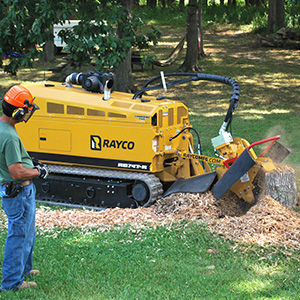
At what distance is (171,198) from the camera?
829 centimetres

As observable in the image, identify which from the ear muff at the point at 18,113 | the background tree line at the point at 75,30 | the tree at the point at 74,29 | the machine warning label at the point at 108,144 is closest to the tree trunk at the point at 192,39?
the background tree line at the point at 75,30

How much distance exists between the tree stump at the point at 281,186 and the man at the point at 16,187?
12.5 feet

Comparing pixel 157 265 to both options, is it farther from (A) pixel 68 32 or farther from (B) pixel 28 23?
(B) pixel 28 23

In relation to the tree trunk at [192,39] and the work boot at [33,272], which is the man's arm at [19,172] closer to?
the work boot at [33,272]

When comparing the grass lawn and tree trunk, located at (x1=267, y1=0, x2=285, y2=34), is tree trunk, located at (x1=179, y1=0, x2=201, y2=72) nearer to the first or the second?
tree trunk, located at (x1=267, y1=0, x2=285, y2=34)

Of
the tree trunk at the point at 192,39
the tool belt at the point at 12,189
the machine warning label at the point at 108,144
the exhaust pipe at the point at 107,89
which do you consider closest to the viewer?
the tool belt at the point at 12,189

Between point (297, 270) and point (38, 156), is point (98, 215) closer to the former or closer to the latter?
point (38, 156)

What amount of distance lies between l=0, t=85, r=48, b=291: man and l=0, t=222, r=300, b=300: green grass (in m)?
0.32

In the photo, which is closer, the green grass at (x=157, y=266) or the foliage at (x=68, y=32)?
the green grass at (x=157, y=266)

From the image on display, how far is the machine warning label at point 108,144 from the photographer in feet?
28.6

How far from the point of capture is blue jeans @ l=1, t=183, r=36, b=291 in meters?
5.40

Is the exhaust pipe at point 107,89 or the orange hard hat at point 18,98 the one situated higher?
the orange hard hat at point 18,98

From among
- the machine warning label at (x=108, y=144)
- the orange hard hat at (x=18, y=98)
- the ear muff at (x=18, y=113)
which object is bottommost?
the machine warning label at (x=108, y=144)

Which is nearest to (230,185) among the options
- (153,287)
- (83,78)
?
(153,287)
